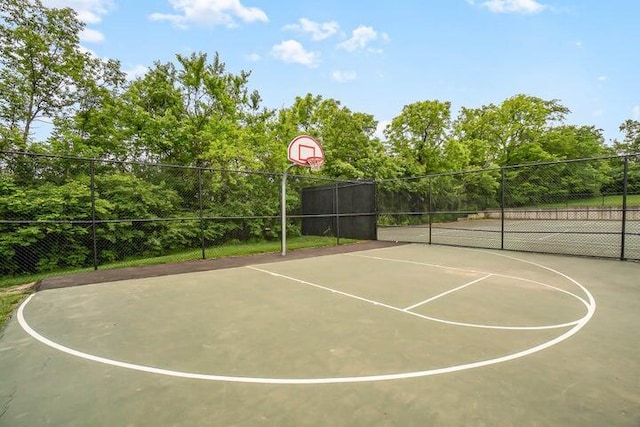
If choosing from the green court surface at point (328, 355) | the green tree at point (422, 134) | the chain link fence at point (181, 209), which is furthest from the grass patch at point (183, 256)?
the green tree at point (422, 134)

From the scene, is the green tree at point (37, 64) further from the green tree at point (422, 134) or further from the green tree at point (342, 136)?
the green tree at point (422, 134)

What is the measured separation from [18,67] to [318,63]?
37.3ft

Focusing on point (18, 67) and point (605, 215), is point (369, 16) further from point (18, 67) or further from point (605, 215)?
point (605, 215)

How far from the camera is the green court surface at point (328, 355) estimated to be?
189 centimetres

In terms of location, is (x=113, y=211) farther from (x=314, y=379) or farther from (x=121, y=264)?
(x=314, y=379)

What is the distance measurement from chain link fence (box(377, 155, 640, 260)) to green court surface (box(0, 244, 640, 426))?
5.82m

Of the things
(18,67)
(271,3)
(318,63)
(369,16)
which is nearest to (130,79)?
(18,67)

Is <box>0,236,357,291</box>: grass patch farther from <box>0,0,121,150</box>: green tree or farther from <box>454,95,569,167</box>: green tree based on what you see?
<box>454,95,569,167</box>: green tree

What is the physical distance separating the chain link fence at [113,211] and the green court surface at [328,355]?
295 centimetres

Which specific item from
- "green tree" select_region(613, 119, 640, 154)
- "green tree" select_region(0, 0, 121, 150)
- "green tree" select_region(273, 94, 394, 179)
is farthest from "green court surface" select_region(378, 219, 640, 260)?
"green tree" select_region(613, 119, 640, 154)

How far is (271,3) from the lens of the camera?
960 centimetres

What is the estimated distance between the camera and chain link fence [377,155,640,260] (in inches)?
411

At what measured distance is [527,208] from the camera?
1603cm

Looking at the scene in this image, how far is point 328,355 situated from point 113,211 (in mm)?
8084
